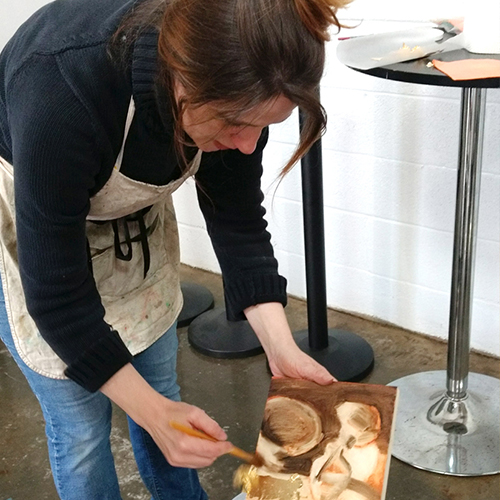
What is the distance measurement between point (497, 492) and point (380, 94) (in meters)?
1.06

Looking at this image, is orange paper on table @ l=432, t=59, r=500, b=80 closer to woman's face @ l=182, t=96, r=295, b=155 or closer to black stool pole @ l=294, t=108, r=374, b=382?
woman's face @ l=182, t=96, r=295, b=155

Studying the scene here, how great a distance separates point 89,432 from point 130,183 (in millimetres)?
422

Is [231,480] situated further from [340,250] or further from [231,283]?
[340,250]

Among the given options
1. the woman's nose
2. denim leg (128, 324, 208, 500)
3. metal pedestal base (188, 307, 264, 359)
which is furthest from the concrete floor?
the woman's nose

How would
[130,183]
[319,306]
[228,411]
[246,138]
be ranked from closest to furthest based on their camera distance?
[246,138], [130,183], [228,411], [319,306]

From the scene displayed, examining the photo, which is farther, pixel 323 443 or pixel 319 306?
pixel 319 306

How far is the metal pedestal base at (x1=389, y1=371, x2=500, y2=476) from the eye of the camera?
173 centimetres

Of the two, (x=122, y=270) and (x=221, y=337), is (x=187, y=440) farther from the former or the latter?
(x=221, y=337)

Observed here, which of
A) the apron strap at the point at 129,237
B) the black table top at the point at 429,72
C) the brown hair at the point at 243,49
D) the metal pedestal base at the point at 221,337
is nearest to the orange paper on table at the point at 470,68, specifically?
the black table top at the point at 429,72

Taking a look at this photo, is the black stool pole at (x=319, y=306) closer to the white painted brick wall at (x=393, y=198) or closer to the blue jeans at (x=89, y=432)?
the white painted brick wall at (x=393, y=198)

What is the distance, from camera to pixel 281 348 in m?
1.26

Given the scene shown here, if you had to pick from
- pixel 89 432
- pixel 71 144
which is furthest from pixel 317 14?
pixel 89 432

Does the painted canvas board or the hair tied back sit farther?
the painted canvas board

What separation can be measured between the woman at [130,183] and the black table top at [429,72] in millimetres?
323
